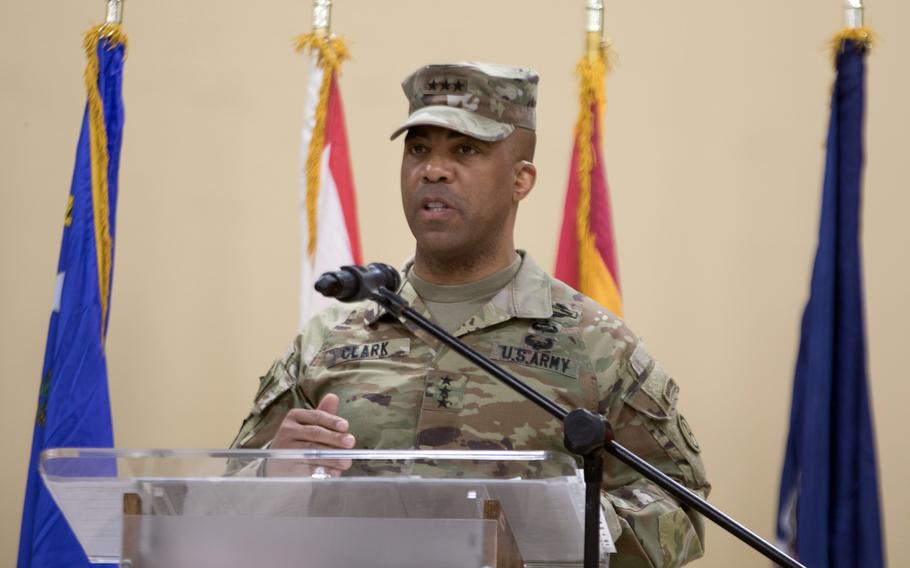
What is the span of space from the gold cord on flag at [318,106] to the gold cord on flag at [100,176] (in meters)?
0.53

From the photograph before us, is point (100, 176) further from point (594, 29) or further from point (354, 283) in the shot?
point (354, 283)

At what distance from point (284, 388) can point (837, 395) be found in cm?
150

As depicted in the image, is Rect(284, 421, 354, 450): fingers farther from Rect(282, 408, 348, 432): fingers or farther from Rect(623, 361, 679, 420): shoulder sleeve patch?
Rect(623, 361, 679, 420): shoulder sleeve patch

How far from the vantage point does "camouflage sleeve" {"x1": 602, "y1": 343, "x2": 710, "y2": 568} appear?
6.04 feet

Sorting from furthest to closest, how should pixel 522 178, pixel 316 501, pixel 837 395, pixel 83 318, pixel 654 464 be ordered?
pixel 83 318
pixel 837 395
pixel 522 178
pixel 654 464
pixel 316 501

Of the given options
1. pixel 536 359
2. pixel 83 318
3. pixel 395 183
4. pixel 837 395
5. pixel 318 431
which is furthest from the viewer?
pixel 395 183

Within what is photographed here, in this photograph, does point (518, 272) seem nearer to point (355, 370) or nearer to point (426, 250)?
point (426, 250)

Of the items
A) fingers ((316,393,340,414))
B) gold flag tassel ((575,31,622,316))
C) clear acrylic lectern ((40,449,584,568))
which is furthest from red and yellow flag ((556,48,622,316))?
clear acrylic lectern ((40,449,584,568))

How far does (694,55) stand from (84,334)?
2.04 meters

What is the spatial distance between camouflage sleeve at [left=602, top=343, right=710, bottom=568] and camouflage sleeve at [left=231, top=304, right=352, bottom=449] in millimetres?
551

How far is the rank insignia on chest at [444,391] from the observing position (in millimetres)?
2066

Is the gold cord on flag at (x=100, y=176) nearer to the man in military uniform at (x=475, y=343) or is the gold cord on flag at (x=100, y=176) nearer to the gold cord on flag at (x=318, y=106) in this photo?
the gold cord on flag at (x=318, y=106)

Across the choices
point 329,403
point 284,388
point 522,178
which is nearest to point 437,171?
point 522,178

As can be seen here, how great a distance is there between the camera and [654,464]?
1.99 m
